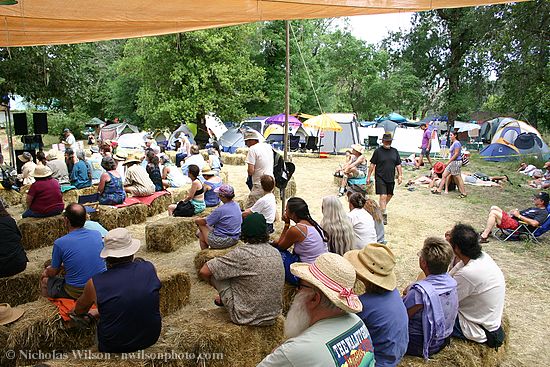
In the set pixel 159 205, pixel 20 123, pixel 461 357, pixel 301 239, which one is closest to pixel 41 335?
pixel 301 239

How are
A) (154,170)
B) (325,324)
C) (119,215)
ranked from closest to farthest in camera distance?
(325,324), (119,215), (154,170)

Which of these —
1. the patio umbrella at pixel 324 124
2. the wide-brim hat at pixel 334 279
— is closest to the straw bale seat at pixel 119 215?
the wide-brim hat at pixel 334 279

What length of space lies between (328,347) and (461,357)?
178cm

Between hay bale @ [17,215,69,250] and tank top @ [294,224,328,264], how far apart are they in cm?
422

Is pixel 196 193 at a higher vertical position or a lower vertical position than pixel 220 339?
higher

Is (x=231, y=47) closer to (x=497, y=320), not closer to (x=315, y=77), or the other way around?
(x=315, y=77)

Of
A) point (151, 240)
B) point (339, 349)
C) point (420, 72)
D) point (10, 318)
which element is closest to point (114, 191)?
point (151, 240)

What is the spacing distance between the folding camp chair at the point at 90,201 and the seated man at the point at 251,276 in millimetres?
4412

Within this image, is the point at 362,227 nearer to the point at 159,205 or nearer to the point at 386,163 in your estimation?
the point at 386,163

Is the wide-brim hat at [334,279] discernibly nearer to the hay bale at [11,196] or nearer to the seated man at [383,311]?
the seated man at [383,311]

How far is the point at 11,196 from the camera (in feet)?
28.2

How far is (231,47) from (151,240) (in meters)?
13.6

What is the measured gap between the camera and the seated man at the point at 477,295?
2.99m

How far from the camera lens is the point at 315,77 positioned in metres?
24.5
